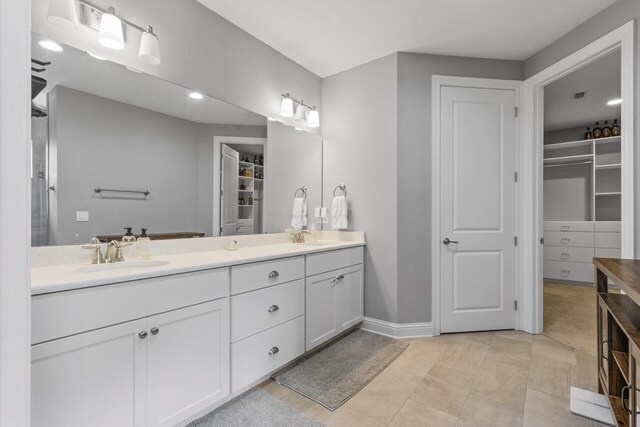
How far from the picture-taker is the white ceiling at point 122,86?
149 centimetres

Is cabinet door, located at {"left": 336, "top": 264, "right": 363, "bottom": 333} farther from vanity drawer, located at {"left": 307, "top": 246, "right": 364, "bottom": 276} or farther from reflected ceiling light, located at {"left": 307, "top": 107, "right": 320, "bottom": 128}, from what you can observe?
reflected ceiling light, located at {"left": 307, "top": 107, "right": 320, "bottom": 128}

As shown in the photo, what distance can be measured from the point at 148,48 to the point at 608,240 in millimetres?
5844

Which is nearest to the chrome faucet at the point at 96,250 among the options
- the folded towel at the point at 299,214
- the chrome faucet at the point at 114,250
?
the chrome faucet at the point at 114,250

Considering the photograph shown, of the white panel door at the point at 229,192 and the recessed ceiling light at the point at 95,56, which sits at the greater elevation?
the recessed ceiling light at the point at 95,56

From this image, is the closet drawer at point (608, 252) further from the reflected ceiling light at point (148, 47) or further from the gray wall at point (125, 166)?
the reflected ceiling light at point (148, 47)

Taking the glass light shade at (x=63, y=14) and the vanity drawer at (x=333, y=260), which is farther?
the vanity drawer at (x=333, y=260)

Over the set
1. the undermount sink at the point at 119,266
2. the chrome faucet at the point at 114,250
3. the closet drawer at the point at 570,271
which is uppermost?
Answer: the chrome faucet at the point at 114,250

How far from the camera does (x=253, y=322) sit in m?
1.80

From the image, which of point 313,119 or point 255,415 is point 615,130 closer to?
point 313,119

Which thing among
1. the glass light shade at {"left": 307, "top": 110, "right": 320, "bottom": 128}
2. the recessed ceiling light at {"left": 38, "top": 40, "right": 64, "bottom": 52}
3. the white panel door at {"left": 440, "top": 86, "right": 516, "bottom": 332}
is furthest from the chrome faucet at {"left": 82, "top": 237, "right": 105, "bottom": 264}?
the white panel door at {"left": 440, "top": 86, "right": 516, "bottom": 332}

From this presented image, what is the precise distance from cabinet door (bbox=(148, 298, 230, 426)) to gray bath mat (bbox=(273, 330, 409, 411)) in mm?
551

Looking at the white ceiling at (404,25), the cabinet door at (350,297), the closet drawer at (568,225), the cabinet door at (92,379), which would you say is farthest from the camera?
the closet drawer at (568,225)

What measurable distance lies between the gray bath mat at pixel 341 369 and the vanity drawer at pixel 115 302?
2.89 ft

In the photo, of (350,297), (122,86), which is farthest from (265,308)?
(122,86)
